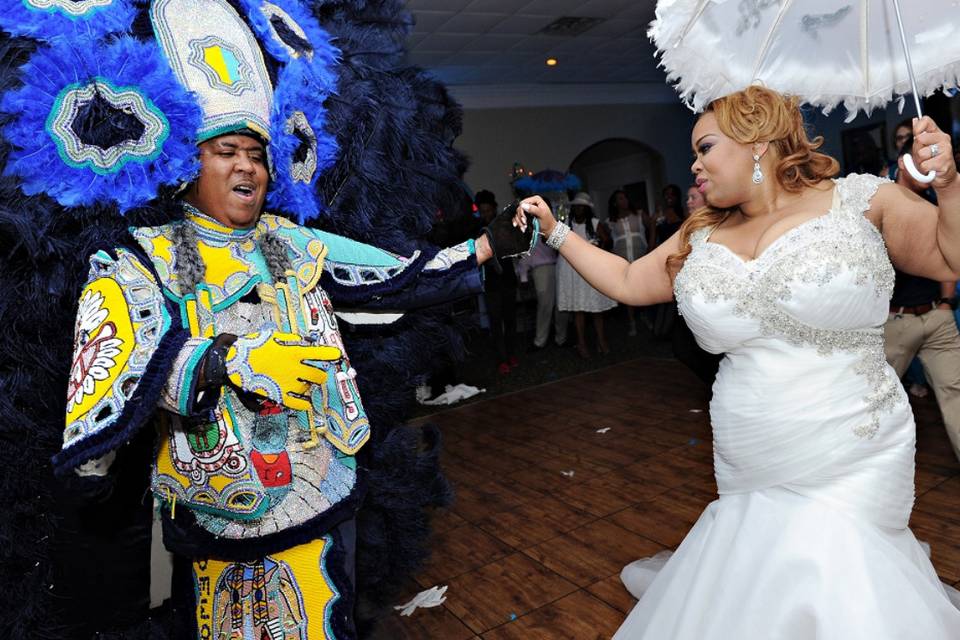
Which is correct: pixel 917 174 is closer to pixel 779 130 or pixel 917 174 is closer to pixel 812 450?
pixel 779 130

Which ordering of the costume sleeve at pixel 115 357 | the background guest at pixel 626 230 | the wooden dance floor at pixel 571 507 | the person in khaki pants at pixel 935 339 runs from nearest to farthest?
the costume sleeve at pixel 115 357 < the wooden dance floor at pixel 571 507 < the person in khaki pants at pixel 935 339 < the background guest at pixel 626 230

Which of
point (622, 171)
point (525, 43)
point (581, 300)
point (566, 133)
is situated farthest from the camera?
point (622, 171)

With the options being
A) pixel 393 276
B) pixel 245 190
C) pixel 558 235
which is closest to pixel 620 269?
pixel 558 235

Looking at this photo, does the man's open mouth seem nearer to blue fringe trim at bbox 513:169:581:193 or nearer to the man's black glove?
the man's black glove

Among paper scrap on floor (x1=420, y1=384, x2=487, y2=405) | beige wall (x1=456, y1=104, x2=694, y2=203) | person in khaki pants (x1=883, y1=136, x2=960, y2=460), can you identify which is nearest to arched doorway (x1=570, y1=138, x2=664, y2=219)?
beige wall (x1=456, y1=104, x2=694, y2=203)

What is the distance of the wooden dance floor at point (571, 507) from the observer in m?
2.71

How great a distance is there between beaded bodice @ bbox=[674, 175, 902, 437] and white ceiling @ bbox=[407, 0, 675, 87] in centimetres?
584

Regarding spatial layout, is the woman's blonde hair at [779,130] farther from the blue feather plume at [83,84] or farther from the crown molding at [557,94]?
the crown molding at [557,94]

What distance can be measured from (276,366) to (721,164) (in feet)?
4.41

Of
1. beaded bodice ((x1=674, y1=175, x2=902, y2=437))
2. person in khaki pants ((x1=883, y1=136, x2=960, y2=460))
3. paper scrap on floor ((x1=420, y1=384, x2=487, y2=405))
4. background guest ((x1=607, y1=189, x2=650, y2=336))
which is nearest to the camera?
beaded bodice ((x1=674, y1=175, x2=902, y2=437))

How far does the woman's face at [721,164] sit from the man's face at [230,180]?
3.91 feet

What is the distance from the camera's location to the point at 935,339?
10.6 ft

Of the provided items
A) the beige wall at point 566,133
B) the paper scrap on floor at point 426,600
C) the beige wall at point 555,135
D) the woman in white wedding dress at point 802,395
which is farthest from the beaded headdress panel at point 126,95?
the beige wall at point 566,133

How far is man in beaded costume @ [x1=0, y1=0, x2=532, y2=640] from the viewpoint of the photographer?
1.41m
